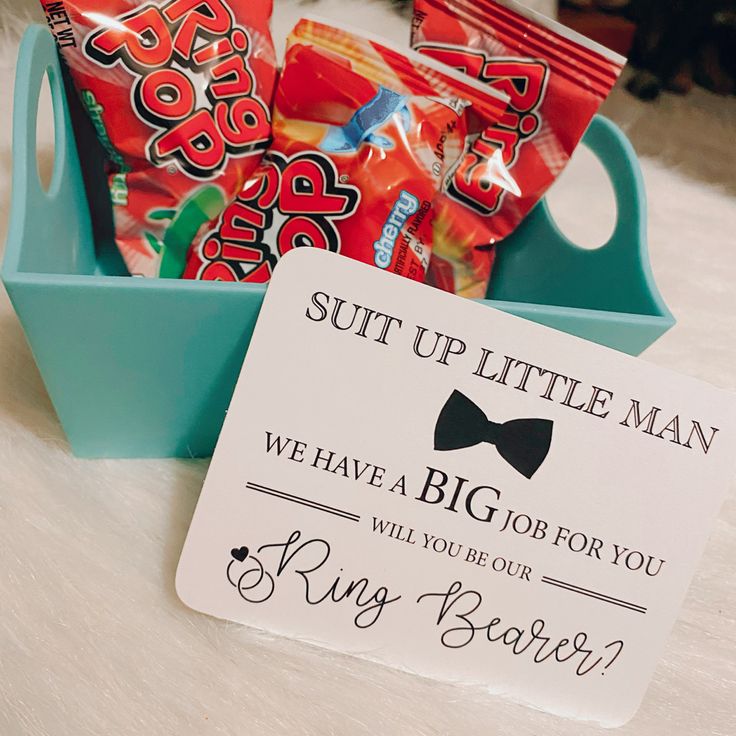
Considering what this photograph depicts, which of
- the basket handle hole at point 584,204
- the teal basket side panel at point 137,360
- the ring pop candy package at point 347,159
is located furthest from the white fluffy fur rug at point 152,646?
the basket handle hole at point 584,204

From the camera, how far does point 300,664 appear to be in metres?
0.37

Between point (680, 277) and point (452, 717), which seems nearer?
point (452, 717)

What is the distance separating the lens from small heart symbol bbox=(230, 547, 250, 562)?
0.36 metres

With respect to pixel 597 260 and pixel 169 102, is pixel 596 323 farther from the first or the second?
pixel 169 102

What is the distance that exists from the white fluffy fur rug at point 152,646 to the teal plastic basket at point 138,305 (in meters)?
0.03

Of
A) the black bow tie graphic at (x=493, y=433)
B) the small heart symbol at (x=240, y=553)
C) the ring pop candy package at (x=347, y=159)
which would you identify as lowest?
the small heart symbol at (x=240, y=553)

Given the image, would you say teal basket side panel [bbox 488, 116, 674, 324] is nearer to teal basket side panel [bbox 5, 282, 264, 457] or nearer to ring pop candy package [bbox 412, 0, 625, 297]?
ring pop candy package [bbox 412, 0, 625, 297]

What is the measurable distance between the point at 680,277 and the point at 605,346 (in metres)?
0.34

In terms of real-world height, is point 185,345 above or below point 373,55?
below

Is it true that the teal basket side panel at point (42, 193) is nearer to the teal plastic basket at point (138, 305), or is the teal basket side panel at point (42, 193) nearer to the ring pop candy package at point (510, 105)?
the teal plastic basket at point (138, 305)

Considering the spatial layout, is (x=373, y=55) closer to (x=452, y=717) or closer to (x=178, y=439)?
(x=178, y=439)

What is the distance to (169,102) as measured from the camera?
0.44 meters

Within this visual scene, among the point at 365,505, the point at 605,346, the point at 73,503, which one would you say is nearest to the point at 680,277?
the point at 605,346

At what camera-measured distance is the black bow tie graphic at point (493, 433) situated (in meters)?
0.35
